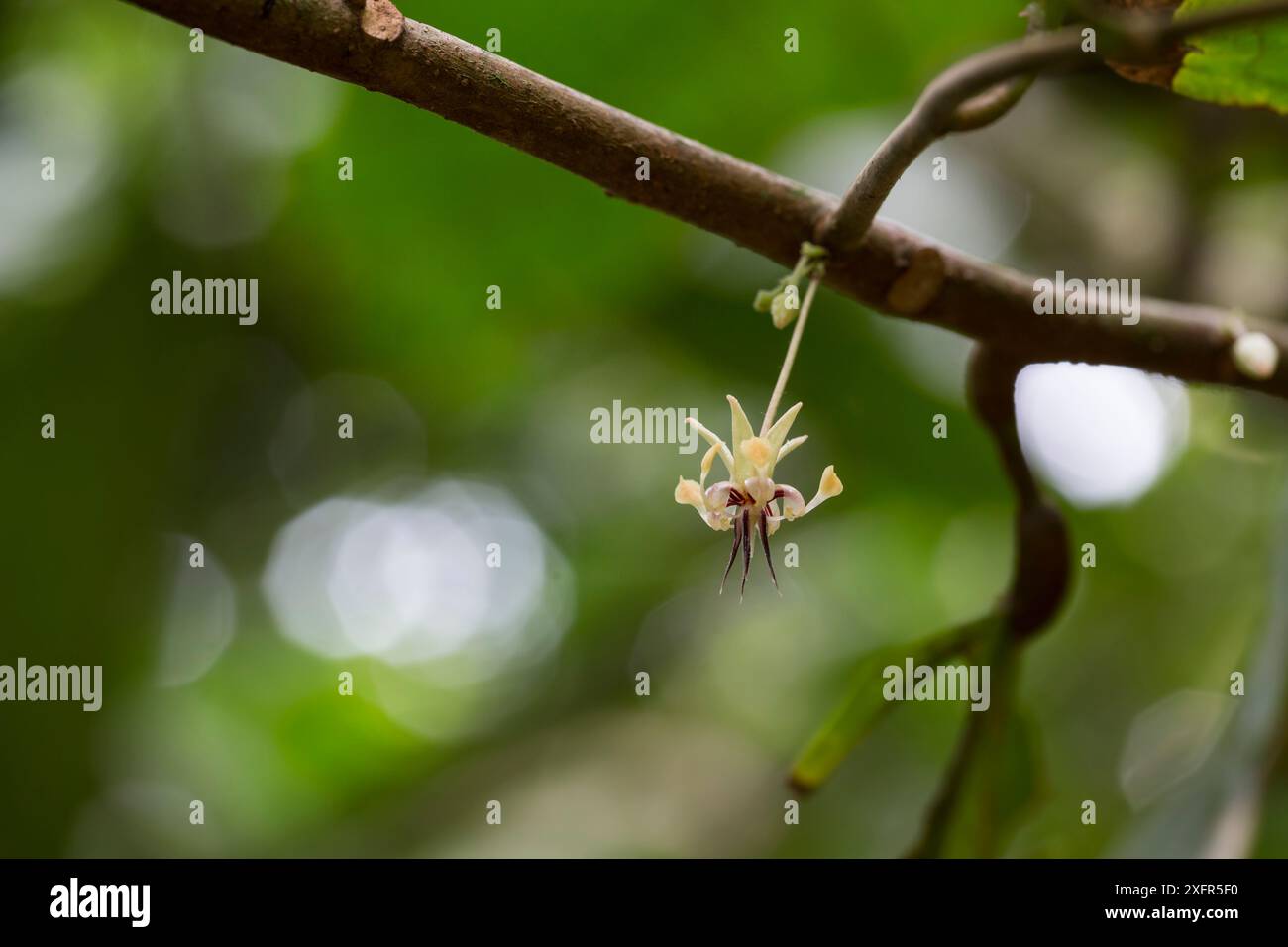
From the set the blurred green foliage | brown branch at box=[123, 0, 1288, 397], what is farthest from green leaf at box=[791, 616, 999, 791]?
the blurred green foliage

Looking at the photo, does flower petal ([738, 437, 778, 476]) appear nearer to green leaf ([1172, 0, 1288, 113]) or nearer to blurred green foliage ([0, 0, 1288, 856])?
green leaf ([1172, 0, 1288, 113])

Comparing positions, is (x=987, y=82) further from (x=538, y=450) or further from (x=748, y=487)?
(x=538, y=450)

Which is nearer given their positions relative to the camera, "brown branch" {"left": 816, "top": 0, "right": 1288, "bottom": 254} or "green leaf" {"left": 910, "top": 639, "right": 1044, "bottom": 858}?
"brown branch" {"left": 816, "top": 0, "right": 1288, "bottom": 254}

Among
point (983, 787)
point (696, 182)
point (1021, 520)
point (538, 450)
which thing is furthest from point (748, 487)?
point (538, 450)

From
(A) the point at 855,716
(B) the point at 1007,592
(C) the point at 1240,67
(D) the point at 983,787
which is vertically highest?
(C) the point at 1240,67

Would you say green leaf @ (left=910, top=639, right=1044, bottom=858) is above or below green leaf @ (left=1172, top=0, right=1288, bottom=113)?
below

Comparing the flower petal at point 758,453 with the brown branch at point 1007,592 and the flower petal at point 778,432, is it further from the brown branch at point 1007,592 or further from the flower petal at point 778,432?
the brown branch at point 1007,592
